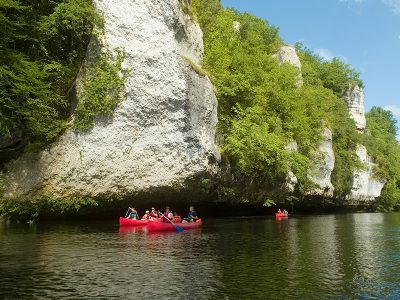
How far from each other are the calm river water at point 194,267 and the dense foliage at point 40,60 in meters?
7.57

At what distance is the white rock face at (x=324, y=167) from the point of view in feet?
166

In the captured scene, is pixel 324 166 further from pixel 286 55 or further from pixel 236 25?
pixel 236 25

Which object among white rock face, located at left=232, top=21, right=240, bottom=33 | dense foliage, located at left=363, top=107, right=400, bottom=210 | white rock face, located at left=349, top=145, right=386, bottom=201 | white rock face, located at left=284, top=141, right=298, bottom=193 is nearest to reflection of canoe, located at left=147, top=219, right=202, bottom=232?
white rock face, located at left=284, top=141, right=298, bottom=193

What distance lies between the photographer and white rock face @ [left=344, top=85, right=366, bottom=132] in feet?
260

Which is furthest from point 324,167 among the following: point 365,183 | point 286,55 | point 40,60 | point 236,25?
point 40,60

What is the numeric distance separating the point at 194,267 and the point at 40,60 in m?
19.3

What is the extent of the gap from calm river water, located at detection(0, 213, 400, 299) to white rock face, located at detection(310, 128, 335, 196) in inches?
1172

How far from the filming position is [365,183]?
67.8 metres

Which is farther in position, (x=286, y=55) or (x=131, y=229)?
(x=286, y=55)

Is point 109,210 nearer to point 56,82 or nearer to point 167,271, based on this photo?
point 56,82

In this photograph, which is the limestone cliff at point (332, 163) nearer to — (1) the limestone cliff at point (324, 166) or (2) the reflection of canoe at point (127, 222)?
(1) the limestone cliff at point (324, 166)

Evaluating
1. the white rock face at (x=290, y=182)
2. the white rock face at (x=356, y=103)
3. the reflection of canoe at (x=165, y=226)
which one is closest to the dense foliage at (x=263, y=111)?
the white rock face at (x=290, y=182)

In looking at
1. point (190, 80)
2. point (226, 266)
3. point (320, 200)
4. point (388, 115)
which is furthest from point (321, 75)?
point (226, 266)

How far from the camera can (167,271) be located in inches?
499
